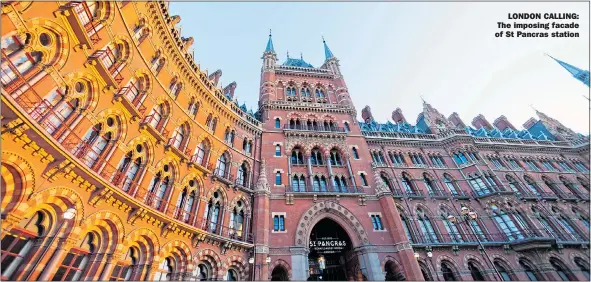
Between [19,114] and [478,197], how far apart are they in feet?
117

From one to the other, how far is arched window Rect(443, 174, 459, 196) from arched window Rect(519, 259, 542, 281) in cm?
798

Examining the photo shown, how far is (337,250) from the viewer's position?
21.2 m

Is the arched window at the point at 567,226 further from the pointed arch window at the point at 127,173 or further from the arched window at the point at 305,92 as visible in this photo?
the pointed arch window at the point at 127,173

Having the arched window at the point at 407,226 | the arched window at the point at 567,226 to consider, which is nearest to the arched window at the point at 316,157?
the arched window at the point at 407,226

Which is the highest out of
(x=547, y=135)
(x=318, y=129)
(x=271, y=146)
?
(x=547, y=135)

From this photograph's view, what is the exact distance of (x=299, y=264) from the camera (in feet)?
59.8

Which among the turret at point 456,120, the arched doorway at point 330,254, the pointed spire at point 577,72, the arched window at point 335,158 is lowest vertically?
the arched doorway at point 330,254

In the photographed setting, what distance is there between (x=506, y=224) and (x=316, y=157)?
20.9 metres

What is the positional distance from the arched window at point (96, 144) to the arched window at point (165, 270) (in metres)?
6.73

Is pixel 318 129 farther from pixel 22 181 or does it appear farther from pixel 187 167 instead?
pixel 22 181

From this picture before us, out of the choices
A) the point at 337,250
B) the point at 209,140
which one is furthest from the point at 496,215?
the point at 209,140

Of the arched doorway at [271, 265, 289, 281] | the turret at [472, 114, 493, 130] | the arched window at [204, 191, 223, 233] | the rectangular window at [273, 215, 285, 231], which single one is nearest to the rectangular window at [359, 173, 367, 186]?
the rectangular window at [273, 215, 285, 231]

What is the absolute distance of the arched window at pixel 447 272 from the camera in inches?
842

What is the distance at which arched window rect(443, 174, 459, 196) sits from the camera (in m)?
27.6
